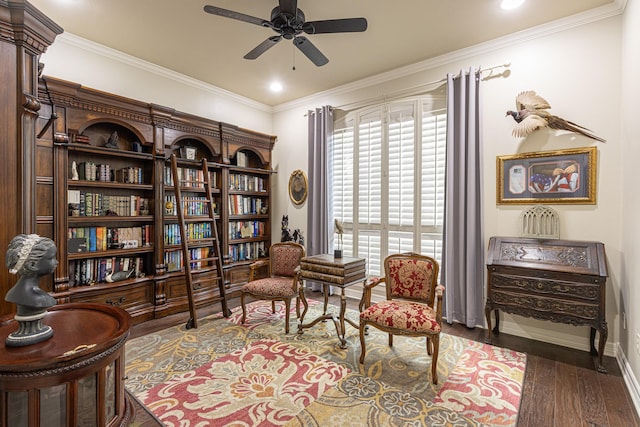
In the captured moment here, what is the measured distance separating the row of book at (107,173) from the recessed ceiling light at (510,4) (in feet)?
13.8

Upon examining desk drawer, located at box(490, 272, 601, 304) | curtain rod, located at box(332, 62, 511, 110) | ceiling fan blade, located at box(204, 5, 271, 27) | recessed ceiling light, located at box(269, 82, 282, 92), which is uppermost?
recessed ceiling light, located at box(269, 82, 282, 92)

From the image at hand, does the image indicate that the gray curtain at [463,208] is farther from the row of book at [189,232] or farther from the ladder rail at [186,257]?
the row of book at [189,232]

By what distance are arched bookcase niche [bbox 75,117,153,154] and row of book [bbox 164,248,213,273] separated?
1.35 m

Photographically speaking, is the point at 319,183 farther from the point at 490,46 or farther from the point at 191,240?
the point at 490,46

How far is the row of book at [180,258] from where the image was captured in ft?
13.1

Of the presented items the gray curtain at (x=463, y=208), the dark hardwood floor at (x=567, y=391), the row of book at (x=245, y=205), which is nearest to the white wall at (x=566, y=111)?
the gray curtain at (x=463, y=208)

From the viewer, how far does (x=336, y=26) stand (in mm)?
2496

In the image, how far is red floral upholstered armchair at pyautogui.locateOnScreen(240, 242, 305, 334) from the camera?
3336 millimetres

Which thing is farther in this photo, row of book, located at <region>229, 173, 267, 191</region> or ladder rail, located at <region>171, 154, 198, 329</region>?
row of book, located at <region>229, 173, 267, 191</region>

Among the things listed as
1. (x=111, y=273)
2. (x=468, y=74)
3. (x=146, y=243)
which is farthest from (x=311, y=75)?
(x=111, y=273)

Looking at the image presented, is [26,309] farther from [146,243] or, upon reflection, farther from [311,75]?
[311,75]

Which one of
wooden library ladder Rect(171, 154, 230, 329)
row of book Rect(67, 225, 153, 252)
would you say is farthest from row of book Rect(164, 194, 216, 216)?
row of book Rect(67, 225, 153, 252)

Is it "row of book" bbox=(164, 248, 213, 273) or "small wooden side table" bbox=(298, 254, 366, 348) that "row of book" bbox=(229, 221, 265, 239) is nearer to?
"row of book" bbox=(164, 248, 213, 273)

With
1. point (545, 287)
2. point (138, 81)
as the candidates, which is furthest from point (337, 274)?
point (138, 81)
